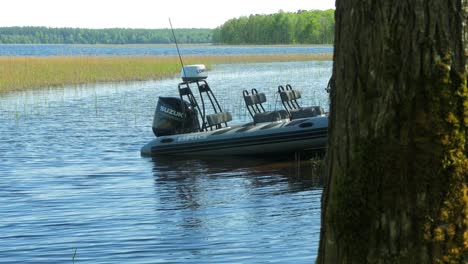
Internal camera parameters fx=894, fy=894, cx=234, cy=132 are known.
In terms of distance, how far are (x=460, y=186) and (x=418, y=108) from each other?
23cm

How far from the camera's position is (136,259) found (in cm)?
654

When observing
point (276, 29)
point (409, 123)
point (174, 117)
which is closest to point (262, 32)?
point (276, 29)

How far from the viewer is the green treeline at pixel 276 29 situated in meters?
101

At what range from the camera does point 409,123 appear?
2316 mm

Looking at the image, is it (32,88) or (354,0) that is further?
(32,88)

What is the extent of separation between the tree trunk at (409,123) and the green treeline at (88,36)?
150 m

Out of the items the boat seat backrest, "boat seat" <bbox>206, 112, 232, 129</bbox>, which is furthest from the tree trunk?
the boat seat backrest

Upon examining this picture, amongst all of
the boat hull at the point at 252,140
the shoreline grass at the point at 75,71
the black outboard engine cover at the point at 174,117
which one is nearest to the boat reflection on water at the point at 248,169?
the boat hull at the point at 252,140

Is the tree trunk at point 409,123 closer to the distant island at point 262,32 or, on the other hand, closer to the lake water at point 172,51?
the lake water at point 172,51

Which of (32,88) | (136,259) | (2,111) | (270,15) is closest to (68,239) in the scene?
(136,259)

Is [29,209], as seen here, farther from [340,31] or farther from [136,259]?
[340,31]

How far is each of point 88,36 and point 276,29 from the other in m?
58.2

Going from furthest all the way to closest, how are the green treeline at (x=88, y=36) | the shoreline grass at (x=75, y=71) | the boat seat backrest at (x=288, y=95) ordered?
the green treeline at (x=88, y=36) → the shoreline grass at (x=75, y=71) → the boat seat backrest at (x=288, y=95)

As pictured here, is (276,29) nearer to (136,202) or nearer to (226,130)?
(226,130)
